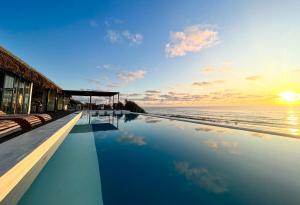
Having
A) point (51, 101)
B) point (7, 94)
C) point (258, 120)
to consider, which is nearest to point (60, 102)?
point (51, 101)

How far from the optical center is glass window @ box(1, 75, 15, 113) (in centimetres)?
843

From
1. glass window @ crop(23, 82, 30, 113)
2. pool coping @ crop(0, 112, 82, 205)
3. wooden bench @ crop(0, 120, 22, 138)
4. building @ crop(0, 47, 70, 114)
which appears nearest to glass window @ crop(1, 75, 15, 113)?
building @ crop(0, 47, 70, 114)

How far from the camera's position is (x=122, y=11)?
1029 centimetres

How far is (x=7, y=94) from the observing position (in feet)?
28.6

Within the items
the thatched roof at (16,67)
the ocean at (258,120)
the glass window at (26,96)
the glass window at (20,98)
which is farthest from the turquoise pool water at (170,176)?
the glass window at (26,96)

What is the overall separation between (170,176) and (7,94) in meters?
9.72

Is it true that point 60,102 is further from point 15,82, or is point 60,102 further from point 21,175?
point 21,175

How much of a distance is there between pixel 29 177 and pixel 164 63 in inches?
584

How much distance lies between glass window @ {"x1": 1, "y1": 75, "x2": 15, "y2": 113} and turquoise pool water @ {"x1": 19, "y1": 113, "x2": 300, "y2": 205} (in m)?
6.03

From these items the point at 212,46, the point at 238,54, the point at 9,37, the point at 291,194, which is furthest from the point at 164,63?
the point at 291,194

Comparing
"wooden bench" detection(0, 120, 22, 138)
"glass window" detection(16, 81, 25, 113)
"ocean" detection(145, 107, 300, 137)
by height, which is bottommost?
"ocean" detection(145, 107, 300, 137)

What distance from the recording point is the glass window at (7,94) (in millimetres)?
8428

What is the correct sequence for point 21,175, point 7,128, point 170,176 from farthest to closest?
point 7,128, point 170,176, point 21,175

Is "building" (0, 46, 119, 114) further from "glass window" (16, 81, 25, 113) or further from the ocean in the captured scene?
the ocean
